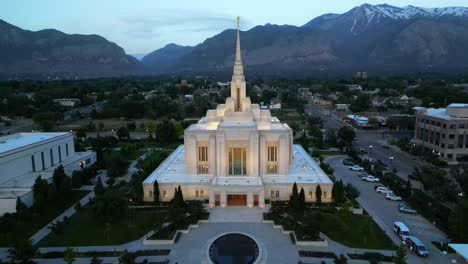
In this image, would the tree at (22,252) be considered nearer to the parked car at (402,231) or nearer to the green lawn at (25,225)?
the green lawn at (25,225)

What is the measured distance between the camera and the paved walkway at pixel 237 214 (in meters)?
32.1

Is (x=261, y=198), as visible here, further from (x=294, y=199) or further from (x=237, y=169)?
(x=237, y=169)

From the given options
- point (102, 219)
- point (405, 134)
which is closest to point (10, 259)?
point (102, 219)

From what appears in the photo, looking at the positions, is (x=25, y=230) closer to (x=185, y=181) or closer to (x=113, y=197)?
(x=113, y=197)

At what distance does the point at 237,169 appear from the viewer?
39.0m

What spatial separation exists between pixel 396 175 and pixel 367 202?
1065 cm

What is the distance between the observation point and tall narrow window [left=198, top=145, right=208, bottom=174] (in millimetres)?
40000

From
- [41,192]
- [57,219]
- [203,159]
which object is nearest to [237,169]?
[203,159]

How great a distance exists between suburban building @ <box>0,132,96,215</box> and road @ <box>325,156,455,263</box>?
35.4m

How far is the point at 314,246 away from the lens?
27.3 m

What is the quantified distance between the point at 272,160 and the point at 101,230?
20.0 m

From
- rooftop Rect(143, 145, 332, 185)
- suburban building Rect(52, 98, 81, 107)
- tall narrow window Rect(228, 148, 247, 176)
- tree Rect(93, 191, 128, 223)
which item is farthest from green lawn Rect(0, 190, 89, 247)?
suburban building Rect(52, 98, 81, 107)

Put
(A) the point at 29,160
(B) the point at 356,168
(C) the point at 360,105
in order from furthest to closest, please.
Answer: (C) the point at 360,105, (B) the point at 356,168, (A) the point at 29,160

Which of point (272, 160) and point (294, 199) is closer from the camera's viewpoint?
point (294, 199)
